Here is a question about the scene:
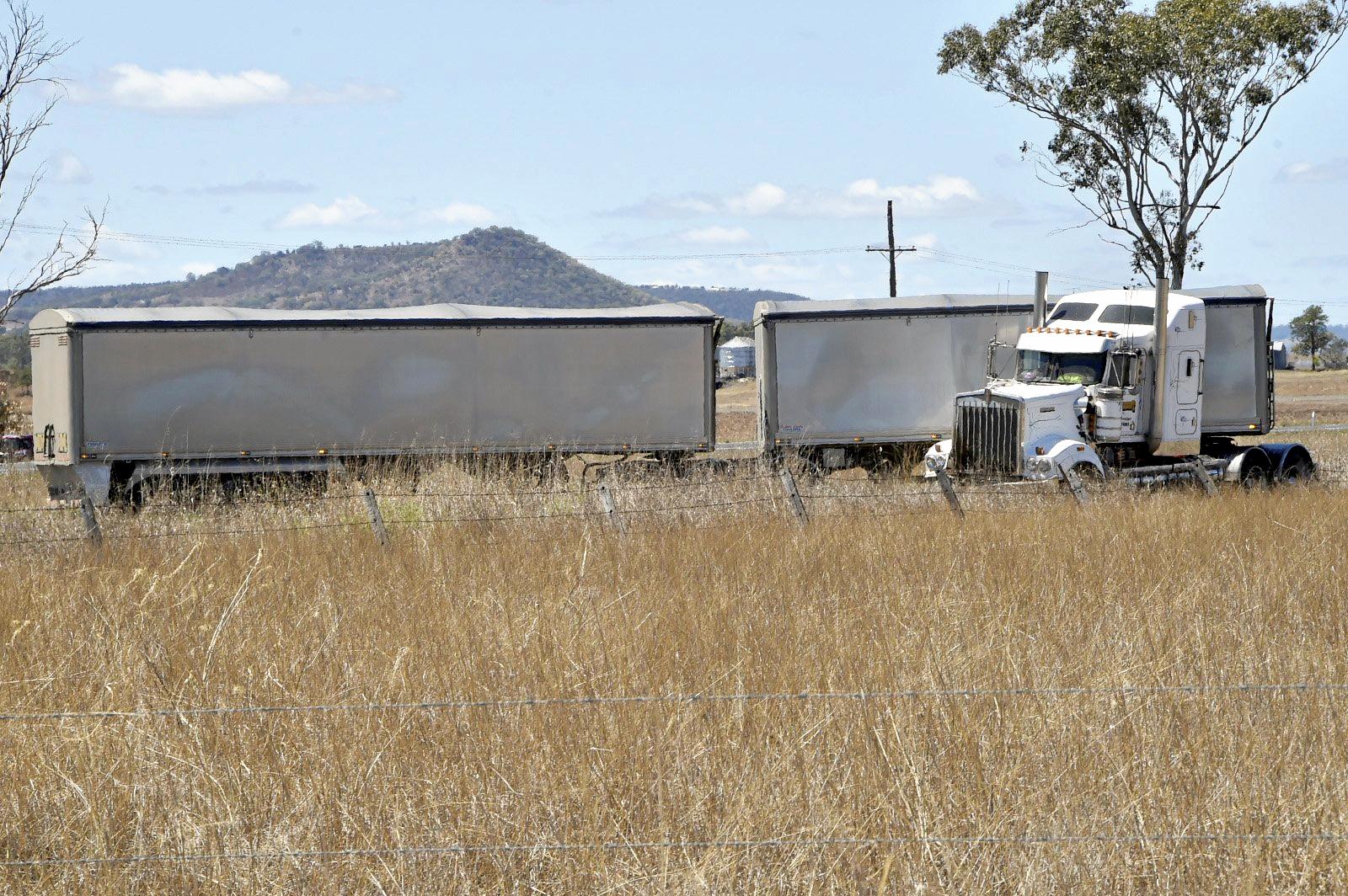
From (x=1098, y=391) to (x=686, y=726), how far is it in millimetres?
14047

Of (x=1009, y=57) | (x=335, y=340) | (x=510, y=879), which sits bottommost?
(x=510, y=879)

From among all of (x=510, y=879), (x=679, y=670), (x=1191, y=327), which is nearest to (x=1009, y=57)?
(x=1191, y=327)

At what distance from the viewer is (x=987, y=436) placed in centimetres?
1844

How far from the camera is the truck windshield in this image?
1872 cm

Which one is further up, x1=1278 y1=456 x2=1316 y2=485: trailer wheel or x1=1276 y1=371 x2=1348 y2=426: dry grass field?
x1=1276 y1=371 x2=1348 y2=426: dry grass field

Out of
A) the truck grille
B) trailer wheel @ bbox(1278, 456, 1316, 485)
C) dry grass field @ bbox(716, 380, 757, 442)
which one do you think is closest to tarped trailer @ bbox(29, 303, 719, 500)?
dry grass field @ bbox(716, 380, 757, 442)

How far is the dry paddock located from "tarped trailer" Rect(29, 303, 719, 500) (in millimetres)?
10827

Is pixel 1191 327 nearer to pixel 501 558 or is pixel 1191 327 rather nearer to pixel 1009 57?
pixel 501 558

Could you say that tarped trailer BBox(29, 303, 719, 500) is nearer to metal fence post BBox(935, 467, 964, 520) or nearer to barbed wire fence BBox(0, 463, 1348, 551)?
barbed wire fence BBox(0, 463, 1348, 551)

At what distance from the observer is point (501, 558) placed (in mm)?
11359

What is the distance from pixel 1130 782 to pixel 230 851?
11.2 feet

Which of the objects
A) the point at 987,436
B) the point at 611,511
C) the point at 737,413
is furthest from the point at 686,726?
the point at 737,413

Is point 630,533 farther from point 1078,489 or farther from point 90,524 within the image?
point 1078,489

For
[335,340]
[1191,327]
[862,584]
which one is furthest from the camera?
[335,340]
